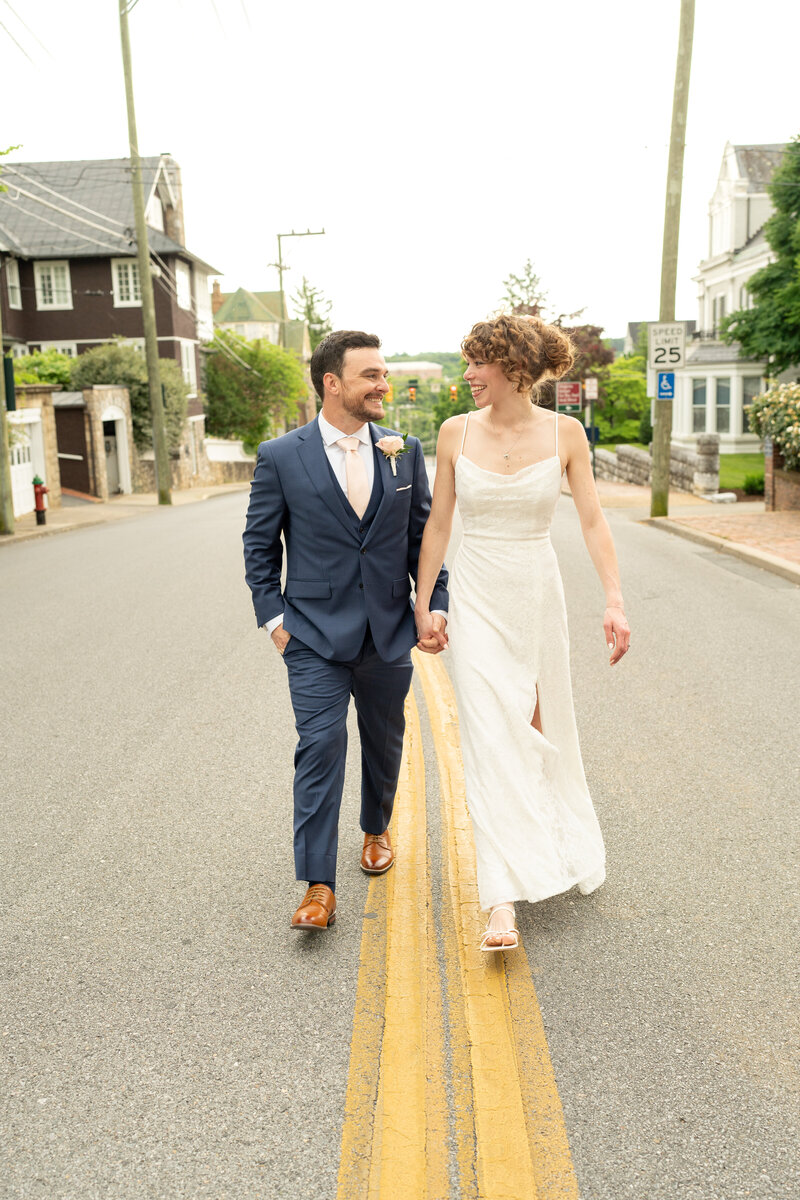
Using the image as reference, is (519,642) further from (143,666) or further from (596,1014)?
(143,666)

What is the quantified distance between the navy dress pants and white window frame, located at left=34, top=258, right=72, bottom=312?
41.9 metres

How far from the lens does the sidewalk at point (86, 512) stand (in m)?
23.0

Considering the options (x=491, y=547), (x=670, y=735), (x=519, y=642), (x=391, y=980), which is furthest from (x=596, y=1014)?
(x=670, y=735)

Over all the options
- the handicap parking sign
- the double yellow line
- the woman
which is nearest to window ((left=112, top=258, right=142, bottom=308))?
the handicap parking sign

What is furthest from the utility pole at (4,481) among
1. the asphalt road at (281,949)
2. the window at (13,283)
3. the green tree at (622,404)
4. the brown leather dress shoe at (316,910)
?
the green tree at (622,404)

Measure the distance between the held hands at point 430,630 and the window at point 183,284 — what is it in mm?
43241

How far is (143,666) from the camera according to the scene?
9203 millimetres

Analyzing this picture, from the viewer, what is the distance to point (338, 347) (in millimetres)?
4219

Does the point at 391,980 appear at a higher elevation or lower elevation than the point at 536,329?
lower

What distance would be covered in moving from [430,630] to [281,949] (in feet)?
4.13

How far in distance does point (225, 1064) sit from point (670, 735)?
4054 mm

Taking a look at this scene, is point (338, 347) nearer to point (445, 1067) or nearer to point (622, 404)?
point (445, 1067)

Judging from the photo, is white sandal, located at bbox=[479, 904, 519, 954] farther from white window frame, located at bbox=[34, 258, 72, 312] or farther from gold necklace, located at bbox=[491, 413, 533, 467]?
white window frame, located at bbox=[34, 258, 72, 312]

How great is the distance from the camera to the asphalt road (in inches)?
116
